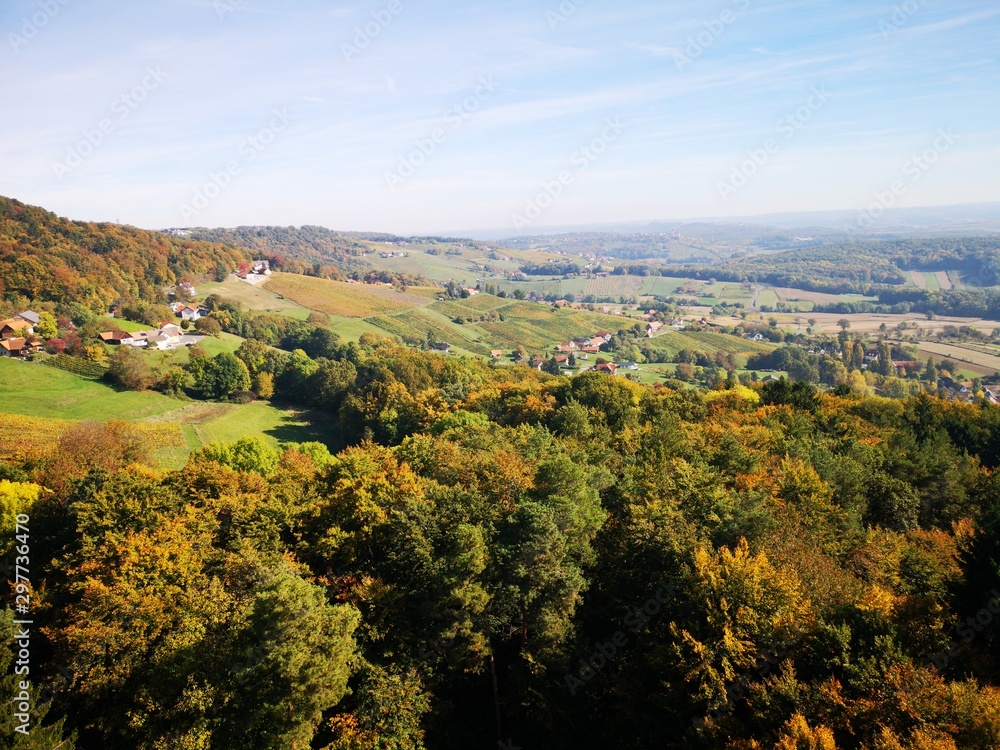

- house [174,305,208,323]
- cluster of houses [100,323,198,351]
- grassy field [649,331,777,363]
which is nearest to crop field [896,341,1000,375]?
grassy field [649,331,777,363]

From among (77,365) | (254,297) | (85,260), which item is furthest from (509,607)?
(254,297)

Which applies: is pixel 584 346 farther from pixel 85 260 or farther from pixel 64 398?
pixel 85 260

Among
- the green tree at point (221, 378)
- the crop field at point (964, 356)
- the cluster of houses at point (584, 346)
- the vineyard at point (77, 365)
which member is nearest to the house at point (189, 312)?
the vineyard at point (77, 365)

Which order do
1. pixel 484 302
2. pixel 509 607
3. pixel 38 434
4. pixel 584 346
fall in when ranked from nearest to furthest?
1. pixel 509 607
2. pixel 38 434
3. pixel 584 346
4. pixel 484 302

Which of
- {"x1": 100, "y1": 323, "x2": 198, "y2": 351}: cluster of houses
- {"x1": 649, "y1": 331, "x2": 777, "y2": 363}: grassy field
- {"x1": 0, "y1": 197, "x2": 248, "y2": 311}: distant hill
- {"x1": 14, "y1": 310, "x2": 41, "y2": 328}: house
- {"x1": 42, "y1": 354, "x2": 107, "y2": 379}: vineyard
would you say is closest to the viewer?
{"x1": 42, "y1": 354, "x2": 107, "y2": 379}: vineyard

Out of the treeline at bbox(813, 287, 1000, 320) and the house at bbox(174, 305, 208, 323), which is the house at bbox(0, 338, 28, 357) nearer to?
the house at bbox(174, 305, 208, 323)

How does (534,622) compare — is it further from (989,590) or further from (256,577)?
(989,590)
